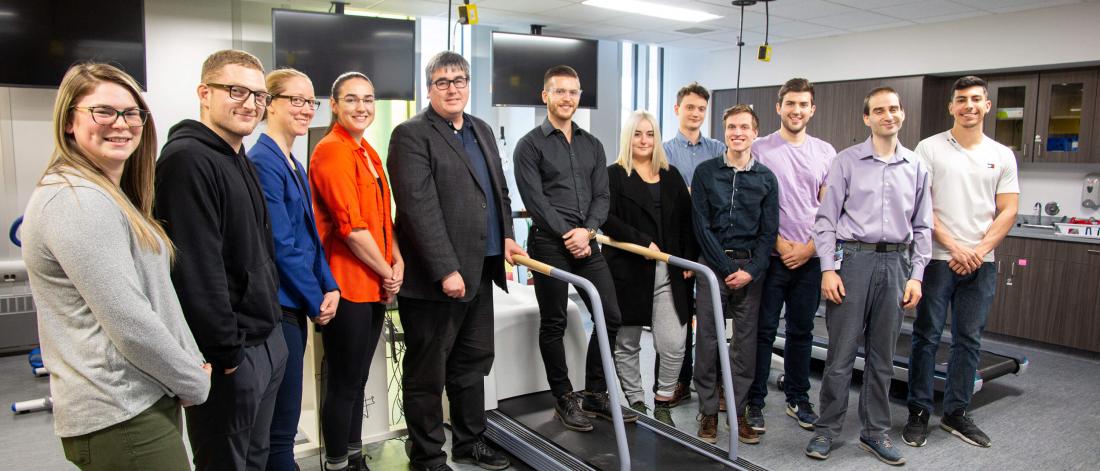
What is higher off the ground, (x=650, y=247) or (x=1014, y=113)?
(x=1014, y=113)

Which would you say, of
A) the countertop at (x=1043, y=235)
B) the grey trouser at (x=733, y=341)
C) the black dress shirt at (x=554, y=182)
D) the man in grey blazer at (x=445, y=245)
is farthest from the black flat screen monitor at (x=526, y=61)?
the countertop at (x=1043, y=235)

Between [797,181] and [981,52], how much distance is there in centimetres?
395

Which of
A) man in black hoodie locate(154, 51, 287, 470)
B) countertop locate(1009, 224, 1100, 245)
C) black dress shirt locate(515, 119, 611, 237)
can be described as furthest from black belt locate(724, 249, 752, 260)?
countertop locate(1009, 224, 1100, 245)

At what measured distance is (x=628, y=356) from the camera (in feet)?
12.1

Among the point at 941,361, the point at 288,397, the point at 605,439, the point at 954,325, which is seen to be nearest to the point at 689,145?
the point at 954,325

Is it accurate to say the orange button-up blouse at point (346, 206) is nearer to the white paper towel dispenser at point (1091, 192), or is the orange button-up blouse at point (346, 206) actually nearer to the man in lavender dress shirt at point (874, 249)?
the man in lavender dress shirt at point (874, 249)

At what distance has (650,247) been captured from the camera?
141 inches

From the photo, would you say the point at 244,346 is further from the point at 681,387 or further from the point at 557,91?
the point at 681,387

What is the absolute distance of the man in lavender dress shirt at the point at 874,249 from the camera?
3334 millimetres

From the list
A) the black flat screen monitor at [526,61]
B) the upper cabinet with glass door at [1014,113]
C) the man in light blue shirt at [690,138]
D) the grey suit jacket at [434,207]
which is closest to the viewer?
the grey suit jacket at [434,207]

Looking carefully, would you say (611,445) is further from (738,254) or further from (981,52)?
(981,52)

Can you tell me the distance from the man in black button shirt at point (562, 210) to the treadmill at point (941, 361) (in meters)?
1.34

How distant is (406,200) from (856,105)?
5.89 metres

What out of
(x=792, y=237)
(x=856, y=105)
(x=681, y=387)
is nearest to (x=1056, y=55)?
(x=856, y=105)
